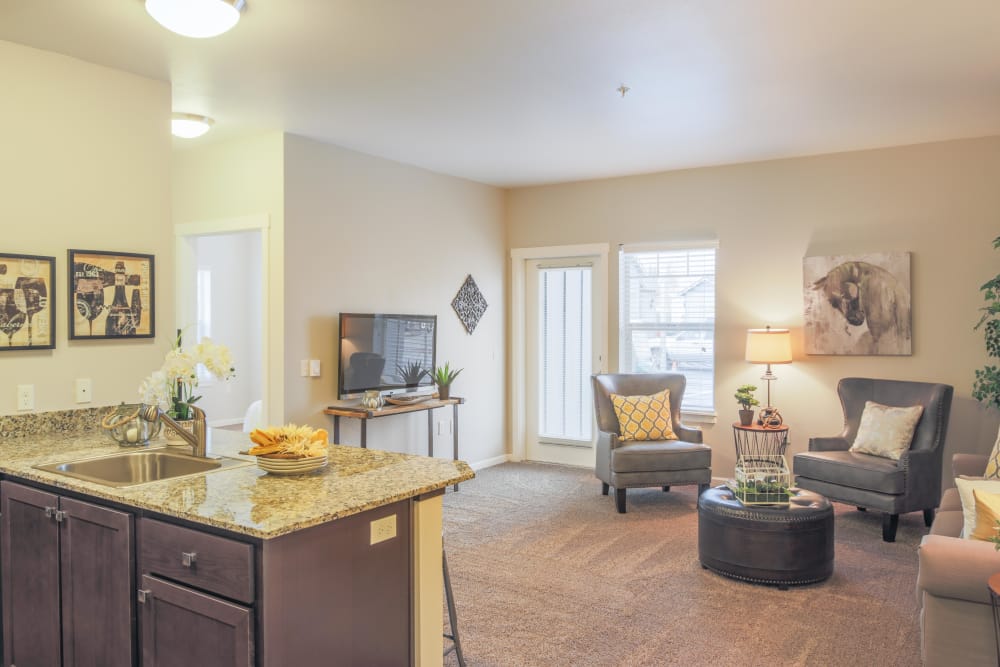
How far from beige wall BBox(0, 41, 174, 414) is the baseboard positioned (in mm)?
→ 3397

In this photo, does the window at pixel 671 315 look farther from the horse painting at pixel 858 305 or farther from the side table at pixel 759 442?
the horse painting at pixel 858 305

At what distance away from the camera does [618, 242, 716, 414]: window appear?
20.1ft

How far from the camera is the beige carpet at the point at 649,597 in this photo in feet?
9.76

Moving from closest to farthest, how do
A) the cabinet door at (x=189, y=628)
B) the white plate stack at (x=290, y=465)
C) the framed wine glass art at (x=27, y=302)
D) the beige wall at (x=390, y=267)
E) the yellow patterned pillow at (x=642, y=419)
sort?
the cabinet door at (x=189, y=628)
the white plate stack at (x=290, y=465)
the framed wine glass art at (x=27, y=302)
the beige wall at (x=390, y=267)
the yellow patterned pillow at (x=642, y=419)

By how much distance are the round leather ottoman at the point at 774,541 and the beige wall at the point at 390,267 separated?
267 cm

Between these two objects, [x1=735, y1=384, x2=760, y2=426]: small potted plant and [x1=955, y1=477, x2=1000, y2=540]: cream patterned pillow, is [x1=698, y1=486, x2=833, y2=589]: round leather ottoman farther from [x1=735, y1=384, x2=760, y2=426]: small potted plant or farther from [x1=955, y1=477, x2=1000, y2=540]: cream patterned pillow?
[x1=735, y1=384, x2=760, y2=426]: small potted plant

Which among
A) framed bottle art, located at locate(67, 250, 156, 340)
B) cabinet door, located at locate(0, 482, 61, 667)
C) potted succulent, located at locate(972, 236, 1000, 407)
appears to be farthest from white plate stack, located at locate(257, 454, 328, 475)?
potted succulent, located at locate(972, 236, 1000, 407)

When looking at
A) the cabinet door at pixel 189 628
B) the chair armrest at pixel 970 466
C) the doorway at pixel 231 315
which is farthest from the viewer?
the doorway at pixel 231 315

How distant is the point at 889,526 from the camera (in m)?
4.34

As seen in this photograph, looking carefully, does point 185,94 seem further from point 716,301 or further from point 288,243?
point 716,301

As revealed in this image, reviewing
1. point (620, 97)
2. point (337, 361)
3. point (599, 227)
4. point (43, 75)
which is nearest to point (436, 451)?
point (337, 361)

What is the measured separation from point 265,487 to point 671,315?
4.69 metres

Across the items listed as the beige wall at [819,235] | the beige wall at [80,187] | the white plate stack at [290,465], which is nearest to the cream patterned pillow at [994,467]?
the beige wall at [819,235]

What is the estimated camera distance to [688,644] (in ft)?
9.98
